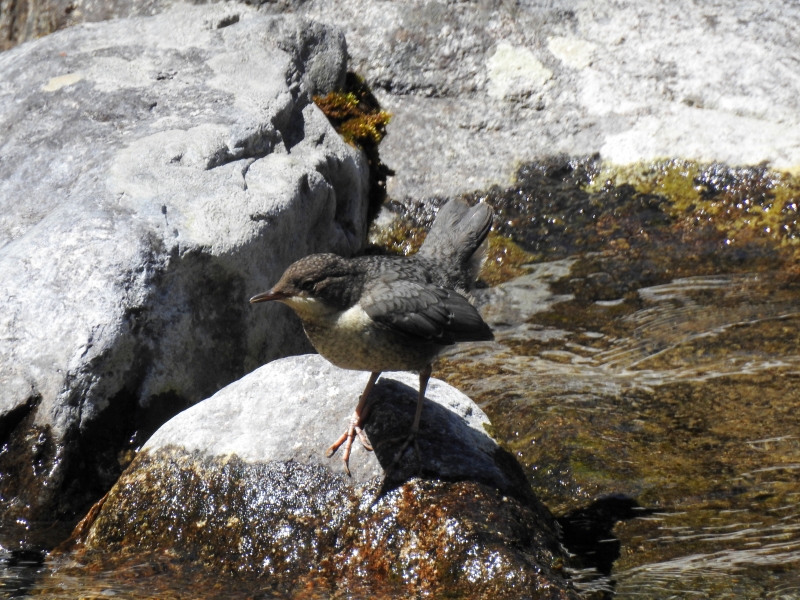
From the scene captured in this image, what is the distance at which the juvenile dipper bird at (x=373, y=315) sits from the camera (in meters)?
3.84

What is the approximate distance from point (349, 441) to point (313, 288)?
0.69 m

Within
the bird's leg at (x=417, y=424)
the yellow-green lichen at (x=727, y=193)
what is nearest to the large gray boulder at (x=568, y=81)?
the yellow-green lichen at (x=727, y=193)

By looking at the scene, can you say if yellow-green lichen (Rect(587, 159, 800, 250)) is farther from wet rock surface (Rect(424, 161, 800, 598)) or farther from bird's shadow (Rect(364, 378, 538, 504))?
bird's shadow (Rect(364, 378, 538, 504))

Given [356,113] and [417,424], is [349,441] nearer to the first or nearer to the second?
[417,424]

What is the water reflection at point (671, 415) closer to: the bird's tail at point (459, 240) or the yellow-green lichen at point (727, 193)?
the yellow-green lichen at point (727, 193)

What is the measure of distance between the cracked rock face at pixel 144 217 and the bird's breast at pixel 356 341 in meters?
1.14

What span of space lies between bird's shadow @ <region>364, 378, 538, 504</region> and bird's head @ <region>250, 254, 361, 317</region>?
22.1 inches

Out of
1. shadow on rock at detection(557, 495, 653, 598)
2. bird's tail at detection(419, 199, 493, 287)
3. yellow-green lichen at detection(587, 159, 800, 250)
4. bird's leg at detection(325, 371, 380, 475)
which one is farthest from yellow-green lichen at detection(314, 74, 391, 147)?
shadow on rock at detection(557, 495, 653, 598)

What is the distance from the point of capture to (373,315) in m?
3.92

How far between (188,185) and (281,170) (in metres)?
0.71

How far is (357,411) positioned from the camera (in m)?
3.95

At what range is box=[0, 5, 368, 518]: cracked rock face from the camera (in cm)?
427

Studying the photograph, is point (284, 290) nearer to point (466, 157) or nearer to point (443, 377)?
point (443, 377)

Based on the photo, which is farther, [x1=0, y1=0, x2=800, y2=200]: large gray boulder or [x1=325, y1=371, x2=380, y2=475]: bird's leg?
[x1=0, y1=0, x2=800, y2=200]: large gray boulder
